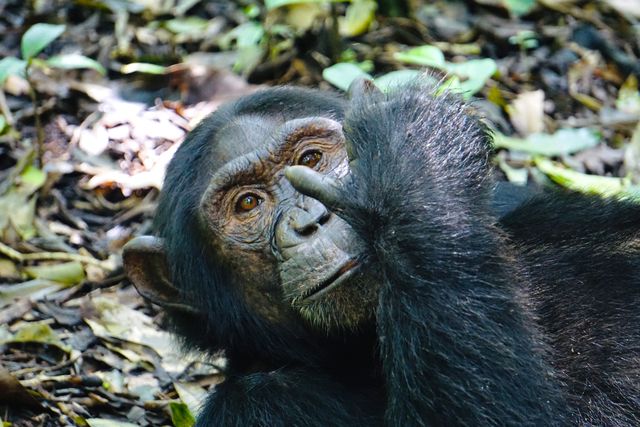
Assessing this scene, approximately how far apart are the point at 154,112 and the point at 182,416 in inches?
151

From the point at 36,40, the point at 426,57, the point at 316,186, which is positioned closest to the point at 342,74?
the point at 426,57

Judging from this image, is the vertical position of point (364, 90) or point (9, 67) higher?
point (364, 90)

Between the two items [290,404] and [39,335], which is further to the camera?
[39,335]

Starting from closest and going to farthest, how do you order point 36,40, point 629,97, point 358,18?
point 36,40 < point 629,97 < point 358,18

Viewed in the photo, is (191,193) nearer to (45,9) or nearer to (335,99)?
(335,99)

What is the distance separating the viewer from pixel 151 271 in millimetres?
6102

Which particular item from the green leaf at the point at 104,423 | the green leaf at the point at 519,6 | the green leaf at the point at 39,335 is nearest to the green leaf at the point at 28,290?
the green leaf at the point at 39,335

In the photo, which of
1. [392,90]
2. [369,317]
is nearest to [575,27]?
[392,90]

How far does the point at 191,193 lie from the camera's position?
591cm

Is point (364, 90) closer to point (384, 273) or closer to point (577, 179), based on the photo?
point (384, 273)

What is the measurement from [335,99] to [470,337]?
228 cm

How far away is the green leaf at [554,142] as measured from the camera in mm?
8477

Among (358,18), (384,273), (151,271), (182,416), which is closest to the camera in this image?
(384,273)

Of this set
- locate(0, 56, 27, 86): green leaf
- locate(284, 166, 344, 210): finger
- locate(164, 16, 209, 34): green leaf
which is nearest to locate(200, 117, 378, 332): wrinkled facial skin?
locate(284, 166, 344, 210): finger
